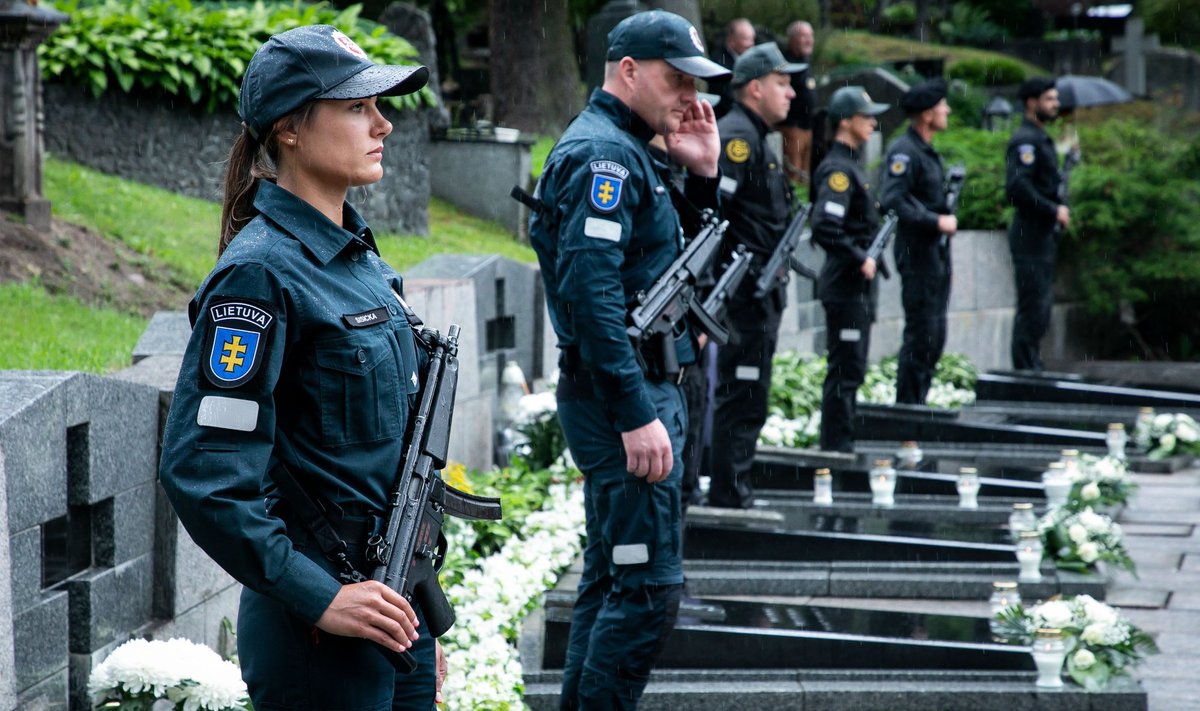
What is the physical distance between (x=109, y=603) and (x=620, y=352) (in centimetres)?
159

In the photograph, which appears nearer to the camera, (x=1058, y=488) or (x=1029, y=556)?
(x=1029, y=556)

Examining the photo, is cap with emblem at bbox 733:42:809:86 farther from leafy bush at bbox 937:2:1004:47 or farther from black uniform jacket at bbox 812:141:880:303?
leafy bush at bbox 937:2:1004:47

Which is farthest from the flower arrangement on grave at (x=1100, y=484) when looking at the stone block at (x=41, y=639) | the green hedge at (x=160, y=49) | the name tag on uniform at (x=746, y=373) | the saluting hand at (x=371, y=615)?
the green hedge at (x=160, y=49)

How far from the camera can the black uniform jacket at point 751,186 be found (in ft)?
24.2

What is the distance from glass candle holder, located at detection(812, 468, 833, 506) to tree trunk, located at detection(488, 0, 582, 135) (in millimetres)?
10820

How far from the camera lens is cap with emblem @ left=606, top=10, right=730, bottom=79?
4449mm

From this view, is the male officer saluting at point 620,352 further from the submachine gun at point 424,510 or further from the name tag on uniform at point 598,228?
the submachine gun at point 424,510

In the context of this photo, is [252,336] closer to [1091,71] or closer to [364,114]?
[364,114]

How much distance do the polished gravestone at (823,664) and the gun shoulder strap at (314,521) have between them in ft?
8.57

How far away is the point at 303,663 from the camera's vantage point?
2.68 meters

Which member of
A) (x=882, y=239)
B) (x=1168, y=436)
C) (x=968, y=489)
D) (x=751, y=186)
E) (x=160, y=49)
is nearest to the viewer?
(x=751, y=186)

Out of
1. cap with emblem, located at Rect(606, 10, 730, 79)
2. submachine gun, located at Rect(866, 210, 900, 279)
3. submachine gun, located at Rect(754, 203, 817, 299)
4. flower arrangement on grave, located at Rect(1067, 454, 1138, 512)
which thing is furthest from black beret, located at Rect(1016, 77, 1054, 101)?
cap with emblem, located at Rect(606, 10, 730, 79)

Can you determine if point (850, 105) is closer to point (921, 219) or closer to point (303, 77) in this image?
point (921, 219)

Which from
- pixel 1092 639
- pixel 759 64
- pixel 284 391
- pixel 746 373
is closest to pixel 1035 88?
pixel 759 64
